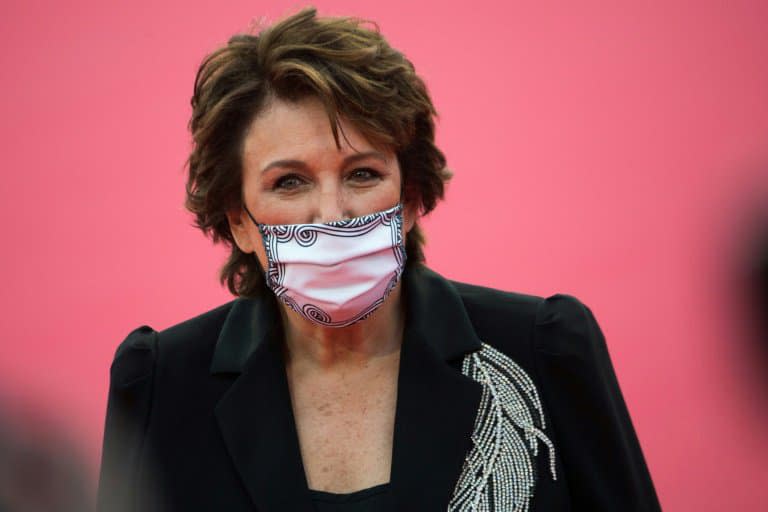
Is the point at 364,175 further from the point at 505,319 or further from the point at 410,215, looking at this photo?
the point at 505,319

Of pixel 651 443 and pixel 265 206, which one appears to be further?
pixel 651 443

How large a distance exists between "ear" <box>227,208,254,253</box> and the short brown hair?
0.7 inches

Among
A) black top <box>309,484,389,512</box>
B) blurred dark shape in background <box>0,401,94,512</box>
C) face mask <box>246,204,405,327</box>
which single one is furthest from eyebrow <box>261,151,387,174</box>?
blurred dark shape in background <box>0,401,94,512</box>

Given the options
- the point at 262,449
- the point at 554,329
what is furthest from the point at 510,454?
the point at 262,449

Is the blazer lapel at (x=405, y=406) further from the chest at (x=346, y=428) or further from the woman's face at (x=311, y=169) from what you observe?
the woman's face at (x=311, y=169)

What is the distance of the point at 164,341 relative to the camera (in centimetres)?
230

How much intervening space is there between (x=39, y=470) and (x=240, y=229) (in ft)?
5.21

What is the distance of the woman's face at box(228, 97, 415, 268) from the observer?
6.61 ft

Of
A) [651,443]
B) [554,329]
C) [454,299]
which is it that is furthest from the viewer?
[651,443]

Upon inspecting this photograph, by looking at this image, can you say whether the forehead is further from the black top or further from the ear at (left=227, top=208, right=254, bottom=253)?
the black top

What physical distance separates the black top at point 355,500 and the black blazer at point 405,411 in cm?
3

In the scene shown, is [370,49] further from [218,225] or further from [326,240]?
[218,225]

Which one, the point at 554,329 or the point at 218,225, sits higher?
the point at 218,225

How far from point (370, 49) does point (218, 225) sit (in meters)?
0.58
